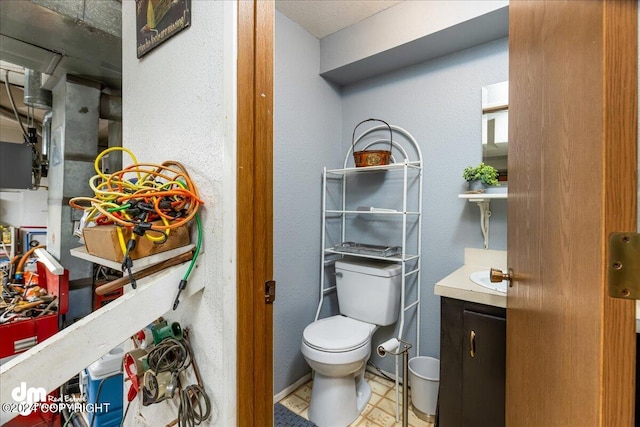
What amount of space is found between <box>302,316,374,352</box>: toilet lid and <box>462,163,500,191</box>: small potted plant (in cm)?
106

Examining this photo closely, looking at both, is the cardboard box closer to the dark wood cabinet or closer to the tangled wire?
the tangled wire

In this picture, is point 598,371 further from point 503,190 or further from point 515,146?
point 503,190

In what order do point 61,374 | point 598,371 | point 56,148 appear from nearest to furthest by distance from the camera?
point 598,371 < point 61,374 < point 56,148

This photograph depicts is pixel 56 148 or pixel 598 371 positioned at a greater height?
pixel 56 148

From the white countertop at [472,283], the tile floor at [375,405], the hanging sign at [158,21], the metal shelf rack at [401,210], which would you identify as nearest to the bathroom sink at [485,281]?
the white countertop at [472,283]

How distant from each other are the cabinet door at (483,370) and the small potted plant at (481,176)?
0.77m

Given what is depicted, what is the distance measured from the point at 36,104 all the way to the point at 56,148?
1.48ft

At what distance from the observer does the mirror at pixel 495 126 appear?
1.58 metres

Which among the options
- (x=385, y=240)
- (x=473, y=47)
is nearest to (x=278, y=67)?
(x=473, y=47)

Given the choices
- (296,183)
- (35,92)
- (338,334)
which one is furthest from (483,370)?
(35,92)

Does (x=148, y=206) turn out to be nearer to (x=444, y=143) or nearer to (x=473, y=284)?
(x=473, y=284)

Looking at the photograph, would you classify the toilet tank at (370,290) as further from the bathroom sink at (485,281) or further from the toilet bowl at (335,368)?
the bathroom sink at (485,281)

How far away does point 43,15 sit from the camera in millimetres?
1094

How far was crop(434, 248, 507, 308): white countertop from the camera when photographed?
109 centimetres
